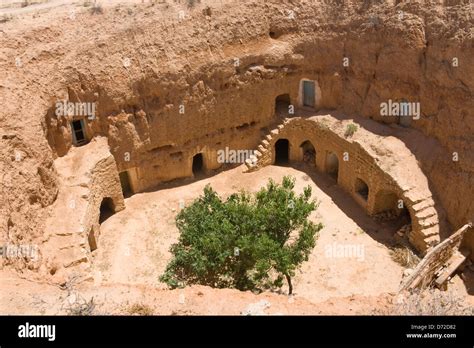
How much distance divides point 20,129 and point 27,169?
136cm

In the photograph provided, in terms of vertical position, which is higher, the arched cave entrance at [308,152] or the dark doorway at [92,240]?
the arched cave entrance at [308,152]

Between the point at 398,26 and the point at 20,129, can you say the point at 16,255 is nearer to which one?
the point at 20,129

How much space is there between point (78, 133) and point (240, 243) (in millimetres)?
9320

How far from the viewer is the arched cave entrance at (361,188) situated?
66.6ft

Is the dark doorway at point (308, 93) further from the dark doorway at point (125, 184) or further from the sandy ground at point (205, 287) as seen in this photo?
the dark doorway at point (125, 184)

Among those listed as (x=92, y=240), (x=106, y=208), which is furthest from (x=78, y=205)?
(x=106, y=208)

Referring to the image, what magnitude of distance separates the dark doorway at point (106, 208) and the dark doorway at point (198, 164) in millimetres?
4115

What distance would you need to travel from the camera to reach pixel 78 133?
18953 mm

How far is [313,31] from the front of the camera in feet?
67.7

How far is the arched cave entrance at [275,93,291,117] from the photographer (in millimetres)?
22344

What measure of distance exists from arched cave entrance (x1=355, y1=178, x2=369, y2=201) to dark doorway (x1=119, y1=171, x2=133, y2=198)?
9817 mm

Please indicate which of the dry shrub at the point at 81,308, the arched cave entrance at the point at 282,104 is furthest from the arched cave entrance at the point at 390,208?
the dry shrub at the point at 81,308

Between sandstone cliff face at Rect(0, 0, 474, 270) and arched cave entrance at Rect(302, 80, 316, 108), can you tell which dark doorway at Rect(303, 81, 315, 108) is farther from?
sandstone cliff face at Rect(0, 0, 474, 270)

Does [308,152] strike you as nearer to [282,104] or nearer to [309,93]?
[282,104]
